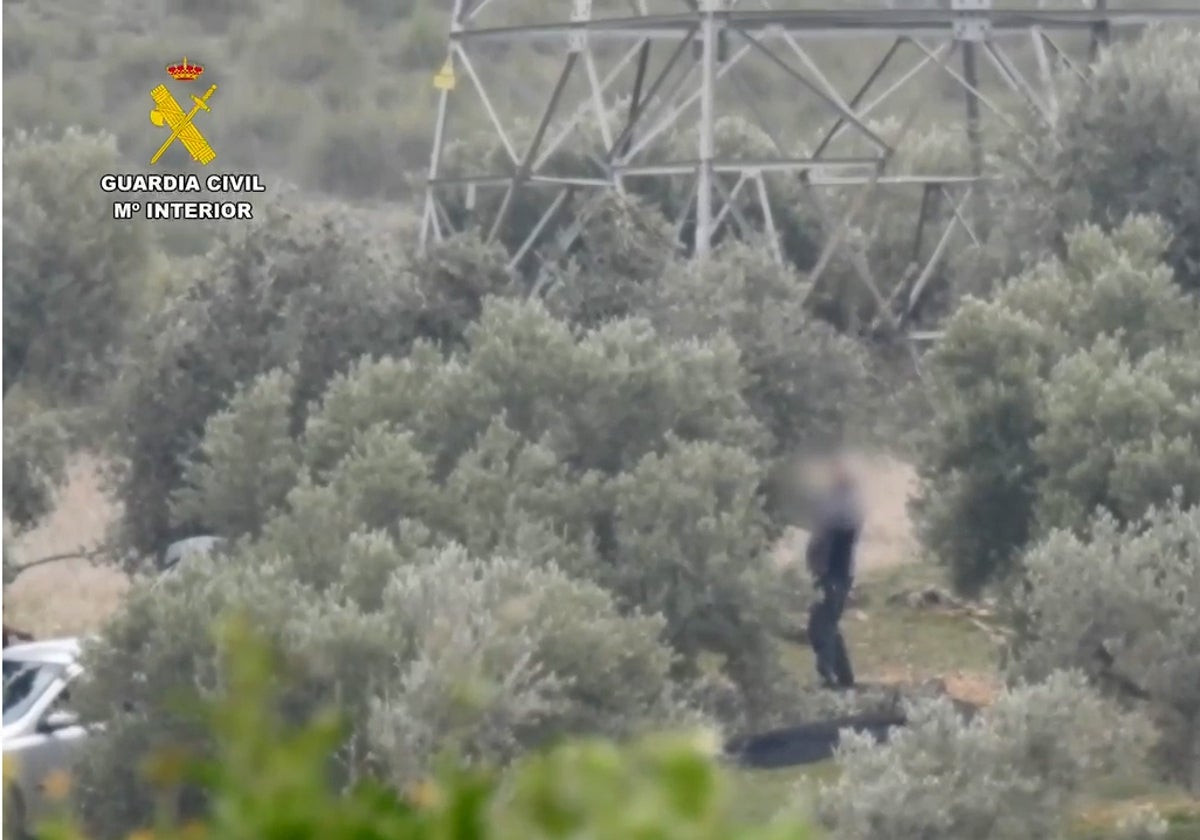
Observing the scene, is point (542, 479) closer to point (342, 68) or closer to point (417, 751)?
point (417, 751)

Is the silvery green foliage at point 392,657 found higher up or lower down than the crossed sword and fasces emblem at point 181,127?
lower down

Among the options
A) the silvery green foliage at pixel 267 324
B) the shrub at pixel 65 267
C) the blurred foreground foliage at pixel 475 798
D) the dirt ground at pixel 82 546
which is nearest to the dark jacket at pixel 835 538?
the dirt ground at pixel 82 546

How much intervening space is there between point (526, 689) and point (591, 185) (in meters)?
8.27

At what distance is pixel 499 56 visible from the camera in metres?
33.8

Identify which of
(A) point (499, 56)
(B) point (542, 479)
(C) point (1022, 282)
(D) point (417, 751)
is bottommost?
(D) point (417, 751)

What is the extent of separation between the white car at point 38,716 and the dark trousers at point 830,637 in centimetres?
399

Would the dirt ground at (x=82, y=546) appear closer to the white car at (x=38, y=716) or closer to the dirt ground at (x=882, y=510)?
the dirt ground at (x=882, y=510)

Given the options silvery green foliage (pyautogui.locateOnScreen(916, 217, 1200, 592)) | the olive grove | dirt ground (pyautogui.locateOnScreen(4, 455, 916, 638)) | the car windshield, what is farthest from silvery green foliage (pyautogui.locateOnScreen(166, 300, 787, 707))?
dirt ground (pyautogui.locateOnScreen(4, 455, 916, 638))

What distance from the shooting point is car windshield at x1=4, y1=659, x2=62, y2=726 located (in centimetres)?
1090

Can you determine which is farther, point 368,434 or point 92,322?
point 92,322

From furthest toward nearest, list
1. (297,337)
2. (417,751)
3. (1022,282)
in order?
(297,337) → (1022,282) → (417,751)

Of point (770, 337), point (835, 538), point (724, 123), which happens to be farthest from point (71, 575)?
point (724, 123)

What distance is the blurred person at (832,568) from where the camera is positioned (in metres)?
12.5

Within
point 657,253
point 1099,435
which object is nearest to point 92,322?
point 657,253
